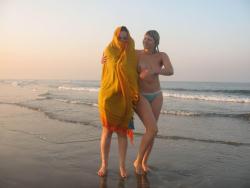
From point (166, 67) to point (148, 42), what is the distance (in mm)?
393

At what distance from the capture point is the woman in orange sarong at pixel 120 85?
3.85 meters

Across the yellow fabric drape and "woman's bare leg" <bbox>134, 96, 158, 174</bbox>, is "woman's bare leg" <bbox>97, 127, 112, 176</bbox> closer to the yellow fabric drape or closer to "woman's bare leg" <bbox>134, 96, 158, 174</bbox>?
the yellow fabric drape

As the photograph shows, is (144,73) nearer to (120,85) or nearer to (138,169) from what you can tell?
(120,85)

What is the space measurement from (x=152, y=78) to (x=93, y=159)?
67.1 inches

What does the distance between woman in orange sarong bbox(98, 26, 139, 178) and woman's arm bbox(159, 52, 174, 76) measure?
0.34 meters

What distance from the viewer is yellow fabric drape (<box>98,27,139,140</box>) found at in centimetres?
384

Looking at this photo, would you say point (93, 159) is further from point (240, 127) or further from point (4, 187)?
point (240, 127)

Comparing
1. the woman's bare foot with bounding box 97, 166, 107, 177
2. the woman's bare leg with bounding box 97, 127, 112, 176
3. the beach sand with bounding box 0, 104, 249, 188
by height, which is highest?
the woman's bare leg with bounding box 97, 127, 112, 176

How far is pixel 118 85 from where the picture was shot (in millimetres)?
3869

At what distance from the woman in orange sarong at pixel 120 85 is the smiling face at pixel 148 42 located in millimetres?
284

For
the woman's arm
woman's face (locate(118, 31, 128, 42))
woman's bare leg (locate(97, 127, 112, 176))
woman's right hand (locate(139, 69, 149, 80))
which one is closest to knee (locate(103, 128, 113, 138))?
woman's bare leg (locate(97, 127, 112, 176))

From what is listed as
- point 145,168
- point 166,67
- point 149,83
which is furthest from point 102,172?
point 166,67

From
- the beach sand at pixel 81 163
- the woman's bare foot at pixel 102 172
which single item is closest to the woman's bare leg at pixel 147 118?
the beach sand at pixel 81 163

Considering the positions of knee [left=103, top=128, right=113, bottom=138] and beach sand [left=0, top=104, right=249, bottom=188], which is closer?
beach sand [left=0, top=104, right=249, bottom=188]
